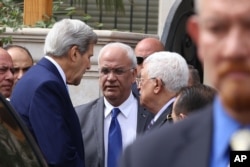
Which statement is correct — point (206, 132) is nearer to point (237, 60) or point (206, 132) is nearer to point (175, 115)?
point (237, 60)

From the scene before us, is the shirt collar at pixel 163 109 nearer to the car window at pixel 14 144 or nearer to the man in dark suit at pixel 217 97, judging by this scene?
the car window at pixel 14 144

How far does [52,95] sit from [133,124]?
3.31 feet

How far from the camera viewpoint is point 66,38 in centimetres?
748

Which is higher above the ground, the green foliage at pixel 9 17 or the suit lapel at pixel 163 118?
the green foliage at pixel 9 17

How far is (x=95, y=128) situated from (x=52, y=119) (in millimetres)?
820

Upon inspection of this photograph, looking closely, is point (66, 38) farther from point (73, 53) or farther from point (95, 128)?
point (95, 128)

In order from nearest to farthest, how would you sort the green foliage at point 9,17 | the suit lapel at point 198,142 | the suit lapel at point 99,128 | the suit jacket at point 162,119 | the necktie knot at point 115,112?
1. the suit lapel at point 198,142
2. the suit jacket at point 162,119
3. the suit lapel at point 99,128
4. the necktie knot at point 115,112
5. the green foliage at point 9,17

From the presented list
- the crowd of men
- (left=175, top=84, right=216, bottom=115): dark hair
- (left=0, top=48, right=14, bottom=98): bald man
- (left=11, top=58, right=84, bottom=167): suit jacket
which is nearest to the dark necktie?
the crowd of men

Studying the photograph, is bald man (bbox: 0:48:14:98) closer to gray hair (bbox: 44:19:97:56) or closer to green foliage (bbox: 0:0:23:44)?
gray hair (bbox: 44:19:97:56)

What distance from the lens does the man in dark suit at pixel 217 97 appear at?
75.3 inches

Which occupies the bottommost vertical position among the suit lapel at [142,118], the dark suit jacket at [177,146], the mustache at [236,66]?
the suit lapel at [142,118]

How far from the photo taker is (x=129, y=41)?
1177 centimetres

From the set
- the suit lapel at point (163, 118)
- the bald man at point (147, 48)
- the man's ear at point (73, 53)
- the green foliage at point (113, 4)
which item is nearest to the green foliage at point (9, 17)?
the green foliage at point (113, 4)

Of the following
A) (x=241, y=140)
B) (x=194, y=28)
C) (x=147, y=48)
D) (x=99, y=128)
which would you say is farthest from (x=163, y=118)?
(x=241, y=140)
